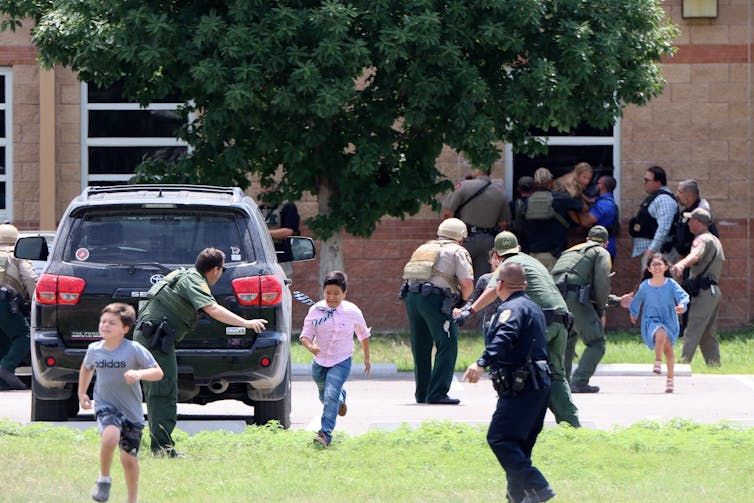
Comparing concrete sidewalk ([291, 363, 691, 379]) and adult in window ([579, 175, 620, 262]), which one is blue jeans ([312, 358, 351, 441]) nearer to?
concrete sidewalk ([291, 363, 691, 379])

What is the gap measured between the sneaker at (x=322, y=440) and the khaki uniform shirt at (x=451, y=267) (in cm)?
361

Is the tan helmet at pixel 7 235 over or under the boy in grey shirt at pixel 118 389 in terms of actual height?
over

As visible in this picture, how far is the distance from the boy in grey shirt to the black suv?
2.55m

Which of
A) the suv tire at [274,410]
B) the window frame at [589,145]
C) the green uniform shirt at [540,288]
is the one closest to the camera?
the green uniform shirt at [540,288]

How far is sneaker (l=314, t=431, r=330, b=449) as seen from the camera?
1047cm

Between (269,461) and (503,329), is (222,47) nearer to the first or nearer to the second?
(269,461)

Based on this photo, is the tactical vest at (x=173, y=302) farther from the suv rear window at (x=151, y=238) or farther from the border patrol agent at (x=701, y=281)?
the border patrol agent at (x=701, y=281)

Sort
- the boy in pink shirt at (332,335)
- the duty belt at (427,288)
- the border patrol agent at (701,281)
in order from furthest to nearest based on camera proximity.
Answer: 1. the border patrol agent at (701,281)
2. the duty belt at (427,288)
3. the boy in pink shirt at (332,335)

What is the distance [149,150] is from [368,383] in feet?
25.1

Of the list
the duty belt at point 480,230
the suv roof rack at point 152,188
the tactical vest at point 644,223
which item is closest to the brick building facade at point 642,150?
the tactical vest at point 644,223

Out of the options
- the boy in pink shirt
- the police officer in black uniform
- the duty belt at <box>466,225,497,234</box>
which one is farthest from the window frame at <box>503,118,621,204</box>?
the police officer in black uniform

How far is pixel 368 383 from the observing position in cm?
1598

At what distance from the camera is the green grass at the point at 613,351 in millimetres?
17344

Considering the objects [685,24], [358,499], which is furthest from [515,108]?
[358,499]
